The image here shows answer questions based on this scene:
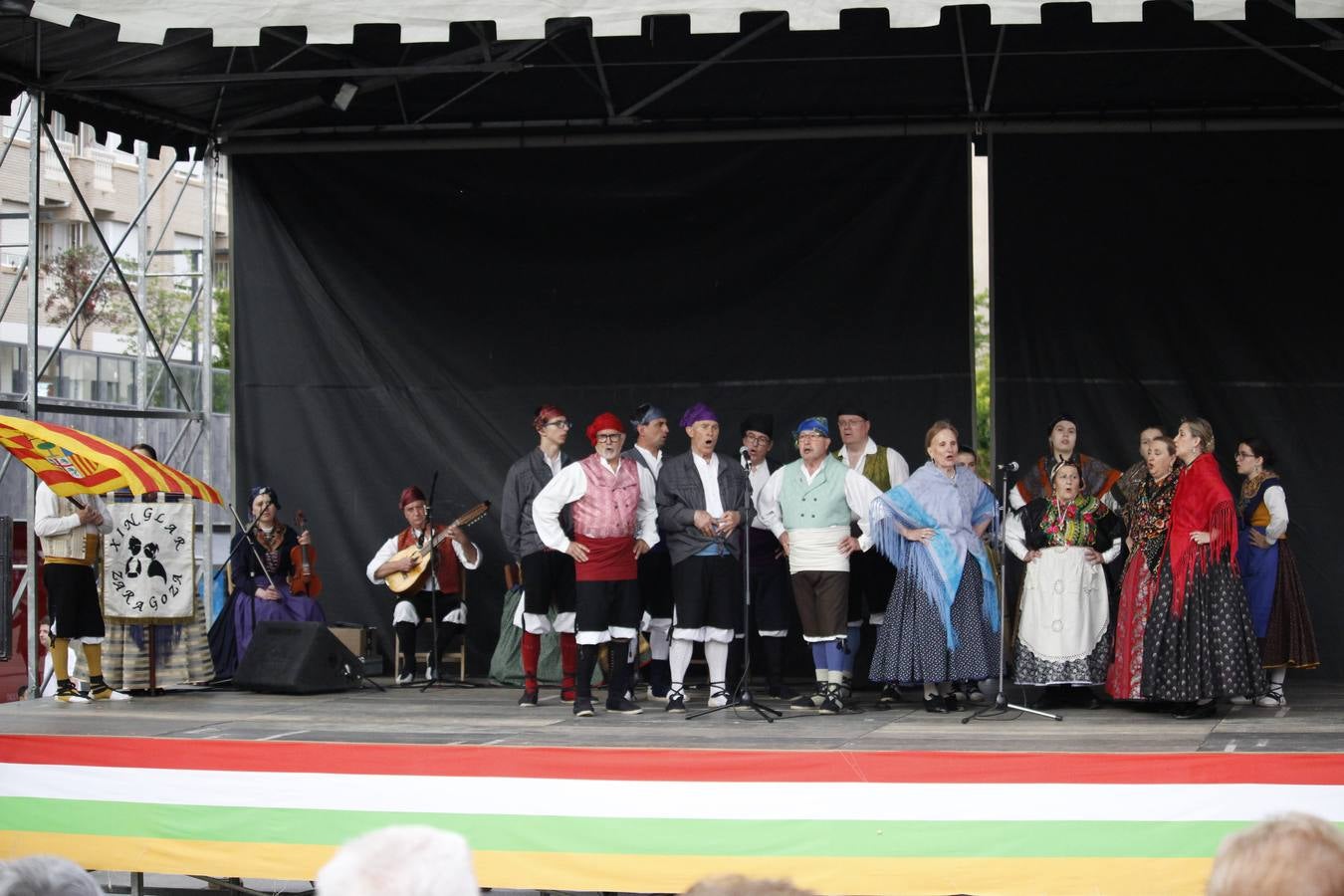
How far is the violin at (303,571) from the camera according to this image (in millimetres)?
8477

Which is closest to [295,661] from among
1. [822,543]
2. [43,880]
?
[822,543]

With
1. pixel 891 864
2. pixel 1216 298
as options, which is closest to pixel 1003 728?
pixel 891 864

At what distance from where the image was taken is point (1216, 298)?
8.42 metres

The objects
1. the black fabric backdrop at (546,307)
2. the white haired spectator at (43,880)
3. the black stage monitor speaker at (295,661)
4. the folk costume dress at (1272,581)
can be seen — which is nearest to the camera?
the white haired spectator at (43,880)

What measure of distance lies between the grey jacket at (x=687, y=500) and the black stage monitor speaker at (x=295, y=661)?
76.9 inches

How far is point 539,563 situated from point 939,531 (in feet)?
6.23

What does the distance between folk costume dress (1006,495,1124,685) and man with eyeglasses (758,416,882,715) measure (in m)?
0.78

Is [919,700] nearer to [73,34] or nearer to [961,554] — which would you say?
[961,554]

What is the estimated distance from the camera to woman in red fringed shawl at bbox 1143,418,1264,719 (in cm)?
638

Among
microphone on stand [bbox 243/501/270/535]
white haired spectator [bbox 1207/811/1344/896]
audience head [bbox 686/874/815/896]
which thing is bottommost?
audience head [bbox 686/874/815/896]

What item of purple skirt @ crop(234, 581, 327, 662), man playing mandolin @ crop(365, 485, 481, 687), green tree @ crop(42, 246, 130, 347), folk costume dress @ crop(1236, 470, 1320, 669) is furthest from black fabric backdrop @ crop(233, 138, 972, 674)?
green tree @ crop(42, 246, 130, 347)

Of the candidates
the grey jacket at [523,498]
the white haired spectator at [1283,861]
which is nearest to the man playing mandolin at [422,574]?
the grey jacket at [523,498]

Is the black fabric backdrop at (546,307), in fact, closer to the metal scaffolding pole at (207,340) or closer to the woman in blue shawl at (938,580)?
the metal scaffolding pole at (207,340)

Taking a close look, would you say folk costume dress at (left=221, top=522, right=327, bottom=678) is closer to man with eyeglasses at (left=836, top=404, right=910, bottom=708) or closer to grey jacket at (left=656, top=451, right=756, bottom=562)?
grey jacket at (left=656, top=451, right=756, bottom=562)
